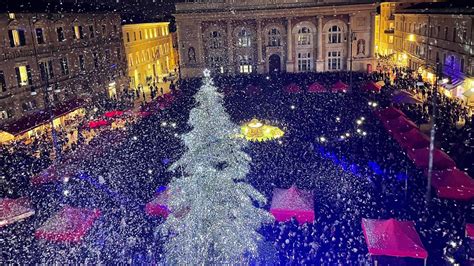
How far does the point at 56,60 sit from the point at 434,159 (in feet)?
98.2

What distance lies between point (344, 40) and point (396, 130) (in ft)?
97.5

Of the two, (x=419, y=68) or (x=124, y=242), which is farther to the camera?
(x=419, y=68)

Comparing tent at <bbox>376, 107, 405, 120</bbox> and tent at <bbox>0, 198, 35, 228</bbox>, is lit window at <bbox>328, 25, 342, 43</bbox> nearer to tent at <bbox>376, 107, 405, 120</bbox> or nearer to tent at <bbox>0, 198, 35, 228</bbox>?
tent at <bbox>376, 107, 405, 120</bbox>

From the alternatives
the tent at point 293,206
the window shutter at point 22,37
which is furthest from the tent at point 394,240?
the window shutter at point 22,37

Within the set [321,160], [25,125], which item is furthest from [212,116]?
[25,125]

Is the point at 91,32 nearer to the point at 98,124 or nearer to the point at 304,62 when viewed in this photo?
the point at 98,124

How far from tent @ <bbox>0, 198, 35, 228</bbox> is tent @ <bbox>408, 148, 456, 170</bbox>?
16.9m

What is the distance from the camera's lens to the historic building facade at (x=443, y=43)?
32.1 meters

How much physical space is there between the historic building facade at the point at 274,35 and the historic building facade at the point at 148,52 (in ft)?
20.6

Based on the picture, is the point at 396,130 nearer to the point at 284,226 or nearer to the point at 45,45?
the point at 284,226

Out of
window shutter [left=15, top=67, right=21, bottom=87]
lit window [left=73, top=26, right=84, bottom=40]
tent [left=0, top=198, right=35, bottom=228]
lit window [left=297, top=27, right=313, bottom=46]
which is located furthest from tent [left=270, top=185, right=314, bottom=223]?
lit window [left=297, top=27, right=313, bottom=46]

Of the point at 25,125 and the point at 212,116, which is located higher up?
the point at 212,116

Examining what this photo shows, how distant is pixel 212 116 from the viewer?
1006 centimetres

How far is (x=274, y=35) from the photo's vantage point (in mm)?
51062
